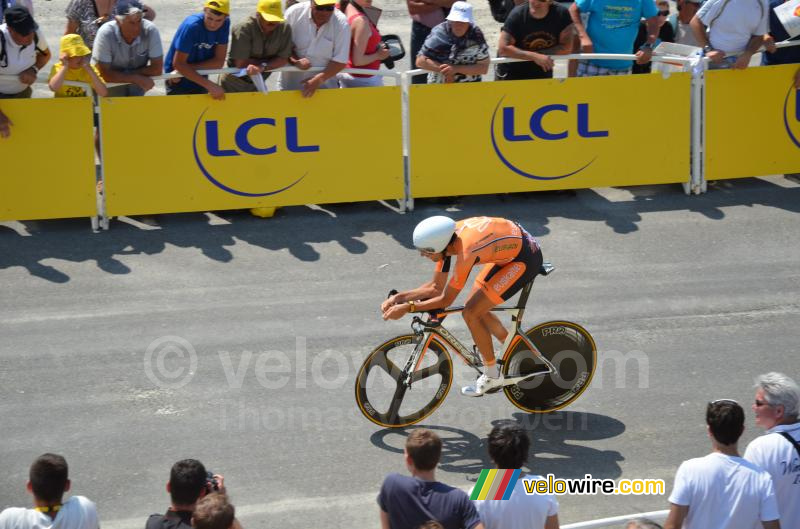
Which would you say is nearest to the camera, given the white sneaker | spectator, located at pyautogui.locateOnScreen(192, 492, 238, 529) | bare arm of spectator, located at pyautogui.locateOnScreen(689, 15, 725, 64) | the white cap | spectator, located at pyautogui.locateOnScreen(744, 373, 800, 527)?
spectator, located at pyautogui.locateOnScreen(192, 492, 238, 529)

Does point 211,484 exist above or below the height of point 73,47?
below

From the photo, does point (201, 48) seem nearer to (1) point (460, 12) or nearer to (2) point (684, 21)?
(1) point (460, 12)

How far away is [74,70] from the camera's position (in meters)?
12.1

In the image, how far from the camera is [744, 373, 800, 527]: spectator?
20.7ft

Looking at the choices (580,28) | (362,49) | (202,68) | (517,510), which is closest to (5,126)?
(202,68)

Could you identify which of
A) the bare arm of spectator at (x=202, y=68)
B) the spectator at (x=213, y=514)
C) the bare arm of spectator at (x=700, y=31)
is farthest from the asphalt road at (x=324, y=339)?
the spectator at (x=213, y=514)

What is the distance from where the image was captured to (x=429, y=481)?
6172 millimetres

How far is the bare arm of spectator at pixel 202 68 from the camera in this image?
12.3m

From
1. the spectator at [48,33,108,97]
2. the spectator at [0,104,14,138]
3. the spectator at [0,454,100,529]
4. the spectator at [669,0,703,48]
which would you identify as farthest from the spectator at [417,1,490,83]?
the spectator at [0,454,100,529]

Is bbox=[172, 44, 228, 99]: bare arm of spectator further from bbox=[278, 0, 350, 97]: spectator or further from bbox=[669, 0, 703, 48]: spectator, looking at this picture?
bbox=[669, 0, 703, 48]: spectator

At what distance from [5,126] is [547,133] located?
226 inches

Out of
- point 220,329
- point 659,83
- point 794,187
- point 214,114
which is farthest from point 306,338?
point 794,187

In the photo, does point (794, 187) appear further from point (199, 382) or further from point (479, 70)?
point (199, 382)

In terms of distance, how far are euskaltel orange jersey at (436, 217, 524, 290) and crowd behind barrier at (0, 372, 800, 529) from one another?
7.36 feet
